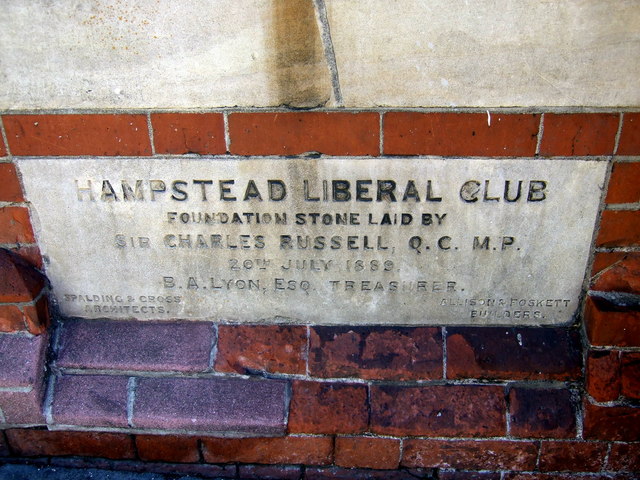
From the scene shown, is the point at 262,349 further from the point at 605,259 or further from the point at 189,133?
the point at 605,259

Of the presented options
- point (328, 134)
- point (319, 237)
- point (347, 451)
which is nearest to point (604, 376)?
point (347, 451)

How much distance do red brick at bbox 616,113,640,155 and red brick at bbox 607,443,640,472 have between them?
880 millimetres

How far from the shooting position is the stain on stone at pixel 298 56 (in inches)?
49.3

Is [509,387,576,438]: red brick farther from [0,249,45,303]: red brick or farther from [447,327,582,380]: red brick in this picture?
[0,249,45,303]: red brick

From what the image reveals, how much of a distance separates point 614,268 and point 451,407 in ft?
2.07

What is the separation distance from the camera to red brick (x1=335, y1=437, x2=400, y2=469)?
1.53m

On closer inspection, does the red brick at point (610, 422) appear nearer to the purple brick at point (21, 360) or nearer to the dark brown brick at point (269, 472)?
the dark brown brick at point (269, 472)

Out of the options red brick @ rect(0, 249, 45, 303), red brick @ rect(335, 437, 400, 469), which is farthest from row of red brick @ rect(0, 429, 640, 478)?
red brick @ rect(0, 249, 45, 303)

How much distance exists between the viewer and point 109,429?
60.6 inches

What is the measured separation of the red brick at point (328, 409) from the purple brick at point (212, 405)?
0.15ft

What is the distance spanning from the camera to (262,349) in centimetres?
154

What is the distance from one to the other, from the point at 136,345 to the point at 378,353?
0.76 metres

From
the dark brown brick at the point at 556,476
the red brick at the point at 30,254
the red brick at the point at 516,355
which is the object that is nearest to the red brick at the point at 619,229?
the red brick at the point at 516,355

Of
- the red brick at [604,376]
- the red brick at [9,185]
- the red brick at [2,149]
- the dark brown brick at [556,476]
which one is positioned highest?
the red brick at [2,149]
